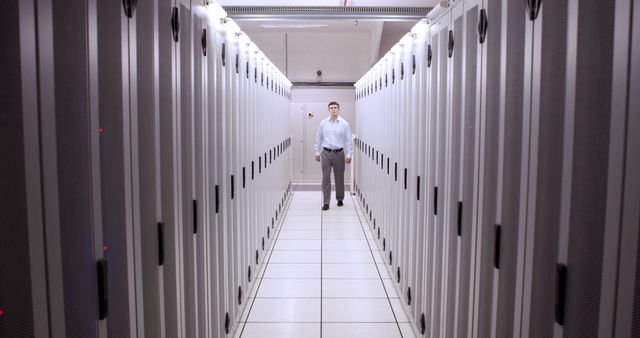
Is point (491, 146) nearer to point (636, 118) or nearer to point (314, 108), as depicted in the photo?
point (636, 118)

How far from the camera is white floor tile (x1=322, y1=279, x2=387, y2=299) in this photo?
4348 mm

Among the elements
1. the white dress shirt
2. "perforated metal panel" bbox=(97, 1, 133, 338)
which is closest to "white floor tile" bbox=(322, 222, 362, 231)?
the white dress shirt

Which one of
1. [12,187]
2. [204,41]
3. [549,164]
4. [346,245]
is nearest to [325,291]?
[346,245]

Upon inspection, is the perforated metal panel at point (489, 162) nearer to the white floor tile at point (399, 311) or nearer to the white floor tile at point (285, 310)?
the white floor tile at point (399, 311)

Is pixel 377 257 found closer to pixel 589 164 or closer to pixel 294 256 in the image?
pixel 294 256

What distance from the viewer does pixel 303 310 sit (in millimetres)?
3988

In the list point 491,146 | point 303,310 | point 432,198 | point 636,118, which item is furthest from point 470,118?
point 303,310

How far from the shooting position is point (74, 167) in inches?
46.6

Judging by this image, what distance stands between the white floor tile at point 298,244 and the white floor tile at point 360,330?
7.40 ft

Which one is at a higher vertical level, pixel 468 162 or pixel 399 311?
pixel 468 162

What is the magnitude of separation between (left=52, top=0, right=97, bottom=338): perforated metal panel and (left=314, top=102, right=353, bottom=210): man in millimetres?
7343

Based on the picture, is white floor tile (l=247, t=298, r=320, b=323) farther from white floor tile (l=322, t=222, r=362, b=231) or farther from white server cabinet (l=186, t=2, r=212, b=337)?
white floor tile (l=322, t=222, r=362, b=231)

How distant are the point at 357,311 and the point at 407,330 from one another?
51cm

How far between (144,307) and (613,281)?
4.69 feet
